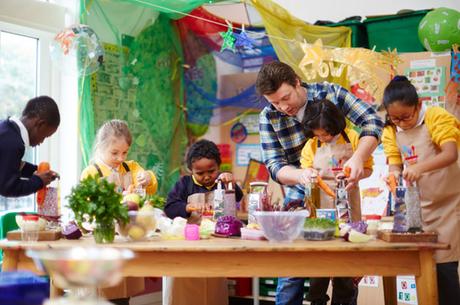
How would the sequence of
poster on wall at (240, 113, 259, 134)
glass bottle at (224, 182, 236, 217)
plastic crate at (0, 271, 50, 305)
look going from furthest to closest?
1. poster on wall at (240, 113, 259, 134)
2. glass bottle at (224, 182, 236, 217)
3. plastic crate at (0, 271, 50, 305)

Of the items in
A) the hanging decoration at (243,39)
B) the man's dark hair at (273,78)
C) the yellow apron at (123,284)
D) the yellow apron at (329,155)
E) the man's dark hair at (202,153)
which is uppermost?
the hanging decoration at (243,39)

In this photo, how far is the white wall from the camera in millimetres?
5098

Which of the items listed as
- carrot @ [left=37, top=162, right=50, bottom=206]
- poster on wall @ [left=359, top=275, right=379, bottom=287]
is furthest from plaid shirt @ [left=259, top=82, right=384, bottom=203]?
poster on wall @ [left=359, top=275, right=379, bottom=287]

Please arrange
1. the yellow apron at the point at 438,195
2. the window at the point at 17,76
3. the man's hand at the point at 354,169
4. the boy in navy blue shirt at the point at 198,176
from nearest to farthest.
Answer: the man's hand at the point at 354,169
the yellow apron at the point at 438,195
the boy in navy blue shirt at the point at 198,176
the window at the point at 17,76

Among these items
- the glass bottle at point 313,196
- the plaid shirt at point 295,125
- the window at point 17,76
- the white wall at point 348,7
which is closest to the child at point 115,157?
the plaid shirt at point 295,125

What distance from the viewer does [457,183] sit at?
9.34ft

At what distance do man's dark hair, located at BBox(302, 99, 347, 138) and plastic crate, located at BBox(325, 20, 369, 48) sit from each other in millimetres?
2132

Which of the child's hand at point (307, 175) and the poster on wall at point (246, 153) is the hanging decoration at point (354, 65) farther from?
the child's hand at point (307, 175)

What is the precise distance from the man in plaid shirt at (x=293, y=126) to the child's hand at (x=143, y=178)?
66 centimetres

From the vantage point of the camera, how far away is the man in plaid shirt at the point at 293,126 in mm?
2874

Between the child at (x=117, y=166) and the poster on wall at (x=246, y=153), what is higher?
the poster on wall at (x=246, y=153)

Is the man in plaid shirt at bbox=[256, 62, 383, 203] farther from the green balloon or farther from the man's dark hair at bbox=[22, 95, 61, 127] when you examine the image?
the green balloon

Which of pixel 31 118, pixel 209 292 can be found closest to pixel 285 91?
pixel 31 118

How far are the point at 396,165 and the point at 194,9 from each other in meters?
2.47
